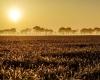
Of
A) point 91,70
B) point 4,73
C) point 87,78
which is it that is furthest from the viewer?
point 91,70

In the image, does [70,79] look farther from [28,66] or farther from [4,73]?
[28,66]

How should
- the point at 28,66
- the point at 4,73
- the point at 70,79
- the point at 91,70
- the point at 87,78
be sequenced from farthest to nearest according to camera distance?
1. the point at 28,66
2. the point at 91,70
3. the point at 4,73
4. the point at 87,78
5. the point at 70,79

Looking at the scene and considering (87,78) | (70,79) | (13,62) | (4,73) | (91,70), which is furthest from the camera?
(13,62)

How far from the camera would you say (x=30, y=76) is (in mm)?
14688

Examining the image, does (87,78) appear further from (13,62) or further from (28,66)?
(13,62)

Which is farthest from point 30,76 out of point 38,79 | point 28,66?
point 28,66

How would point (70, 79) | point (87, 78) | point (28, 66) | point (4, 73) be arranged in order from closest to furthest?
point (70, 79)
point (87, 78)
point (4, 73)
point (28, 66)

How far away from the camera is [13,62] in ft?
71.3

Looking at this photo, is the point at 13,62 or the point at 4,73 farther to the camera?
the point at 13,62

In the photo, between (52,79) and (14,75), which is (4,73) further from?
(52,79)

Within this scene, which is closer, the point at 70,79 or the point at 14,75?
the point at 70,79

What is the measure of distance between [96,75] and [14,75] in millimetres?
3902

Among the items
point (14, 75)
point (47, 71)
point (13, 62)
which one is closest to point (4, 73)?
point (14, 75)

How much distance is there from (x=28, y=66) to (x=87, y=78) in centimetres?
568
